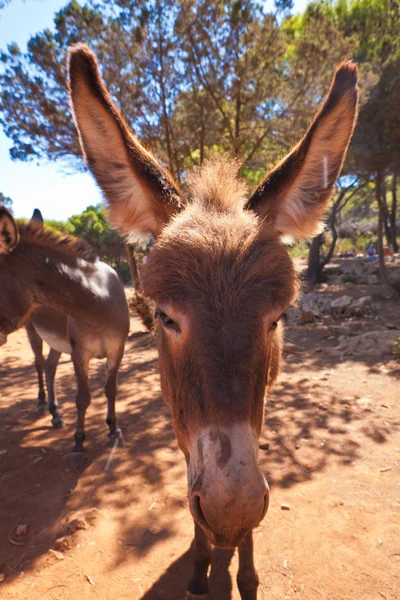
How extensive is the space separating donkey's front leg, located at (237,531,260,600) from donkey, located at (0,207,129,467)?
8.66 feet

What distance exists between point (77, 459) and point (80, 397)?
31.0 inches

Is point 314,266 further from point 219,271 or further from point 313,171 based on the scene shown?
point 219,271

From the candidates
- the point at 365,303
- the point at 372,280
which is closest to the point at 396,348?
the point at 365,303

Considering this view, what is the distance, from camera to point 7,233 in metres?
3.62

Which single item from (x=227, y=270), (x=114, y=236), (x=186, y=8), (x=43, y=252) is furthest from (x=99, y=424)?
(x=114, y=236)

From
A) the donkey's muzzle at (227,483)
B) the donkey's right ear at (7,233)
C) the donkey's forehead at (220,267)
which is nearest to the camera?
the donkey's muzzle at (227,483)

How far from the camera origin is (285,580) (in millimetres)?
2699

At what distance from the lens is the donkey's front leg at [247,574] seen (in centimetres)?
247

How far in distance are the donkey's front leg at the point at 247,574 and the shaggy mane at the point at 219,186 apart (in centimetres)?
242

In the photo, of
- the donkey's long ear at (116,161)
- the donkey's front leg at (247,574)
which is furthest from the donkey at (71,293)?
the donkey's front leg at (247,574)

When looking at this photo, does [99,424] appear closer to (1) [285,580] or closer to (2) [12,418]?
(2) [12,418]

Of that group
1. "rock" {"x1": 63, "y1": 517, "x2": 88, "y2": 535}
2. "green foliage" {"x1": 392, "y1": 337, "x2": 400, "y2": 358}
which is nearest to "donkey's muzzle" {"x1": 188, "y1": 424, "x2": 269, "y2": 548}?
"rock" {"x1": 63, "y1": 517, "x2": 88, "y2": 535}

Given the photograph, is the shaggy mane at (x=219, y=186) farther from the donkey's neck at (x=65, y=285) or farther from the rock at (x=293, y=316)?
the rock at (x=293, y=316)

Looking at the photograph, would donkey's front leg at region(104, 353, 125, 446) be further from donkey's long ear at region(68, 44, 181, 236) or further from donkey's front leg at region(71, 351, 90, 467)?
donkey's long ear at region(68, 44, 181, 236)
